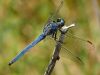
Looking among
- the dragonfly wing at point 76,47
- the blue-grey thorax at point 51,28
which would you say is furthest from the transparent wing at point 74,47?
the blue-grey thorax at point 51,28

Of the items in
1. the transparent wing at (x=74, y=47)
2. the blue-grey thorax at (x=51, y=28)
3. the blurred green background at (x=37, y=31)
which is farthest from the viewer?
the blurred green background at (x=37, y=31)

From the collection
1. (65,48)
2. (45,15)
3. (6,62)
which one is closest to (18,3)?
(45,15)

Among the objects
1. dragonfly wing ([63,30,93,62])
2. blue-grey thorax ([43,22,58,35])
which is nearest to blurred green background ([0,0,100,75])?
dragonfly wing ([63,30,93,62])

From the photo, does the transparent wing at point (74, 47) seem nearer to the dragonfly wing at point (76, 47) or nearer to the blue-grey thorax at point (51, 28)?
the dragonfly wing at point (76, 47)

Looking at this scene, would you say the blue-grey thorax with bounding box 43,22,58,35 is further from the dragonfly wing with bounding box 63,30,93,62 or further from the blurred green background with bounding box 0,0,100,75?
the blurred green background with bounding box 0,0,100,75

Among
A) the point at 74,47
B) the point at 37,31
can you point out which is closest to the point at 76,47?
the point at 74,47

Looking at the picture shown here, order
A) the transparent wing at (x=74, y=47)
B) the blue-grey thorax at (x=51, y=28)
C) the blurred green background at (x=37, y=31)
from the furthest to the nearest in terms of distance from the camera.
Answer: the blurred green background at (x=37, y=31), the blue-grey thorax at (x=51, y=28), the transparent wing at (x=74, y=47)

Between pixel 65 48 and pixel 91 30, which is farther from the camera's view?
pixel 91 30

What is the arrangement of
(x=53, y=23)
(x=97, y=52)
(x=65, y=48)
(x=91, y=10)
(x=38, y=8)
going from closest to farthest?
1. (x=65, y=48)
2. (x=53, y=23)
3. (x=97, y=52)
4. (x=91, y=10)
5. (x=38, y=8)

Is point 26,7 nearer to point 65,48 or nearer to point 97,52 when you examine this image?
point 97,52
